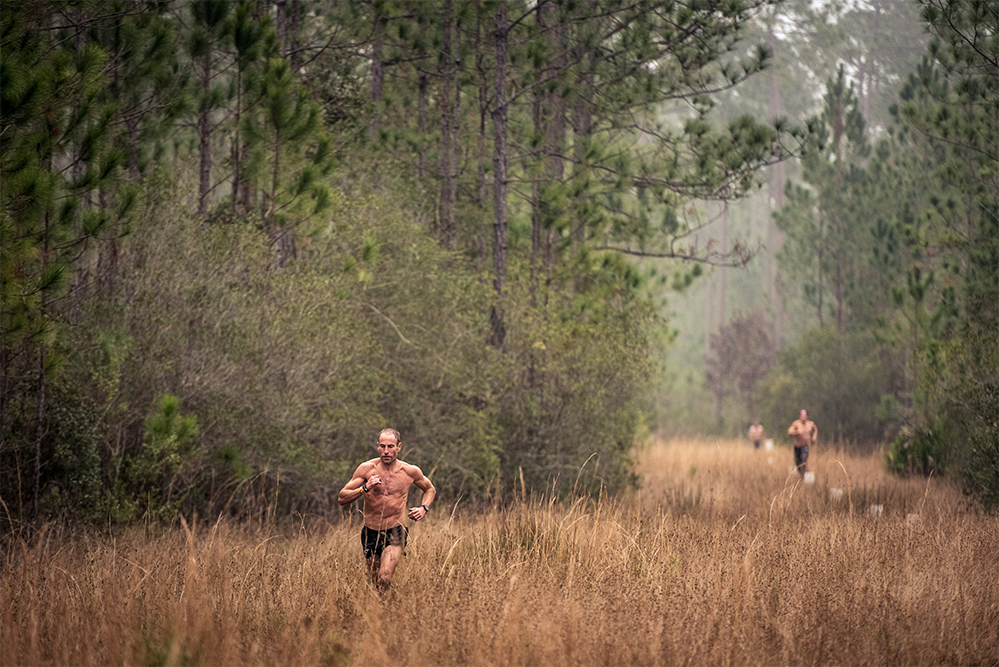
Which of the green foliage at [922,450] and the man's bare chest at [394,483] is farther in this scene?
the green foliage at [922,450]

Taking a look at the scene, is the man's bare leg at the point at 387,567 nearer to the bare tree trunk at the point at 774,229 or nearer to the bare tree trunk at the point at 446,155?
the bare tree trunk at the point at 446,155

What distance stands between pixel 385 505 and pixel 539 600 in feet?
4.38

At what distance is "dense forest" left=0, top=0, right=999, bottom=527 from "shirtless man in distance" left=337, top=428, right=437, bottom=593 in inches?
75.9

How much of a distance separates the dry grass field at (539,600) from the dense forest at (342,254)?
4.18ft

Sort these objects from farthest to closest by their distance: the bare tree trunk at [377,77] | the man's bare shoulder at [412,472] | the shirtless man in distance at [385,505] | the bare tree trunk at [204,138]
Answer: the bare tree trunk at [377,77], the bare tree trunk at [204,138], the man's bare shoulder at [412,472], the shirtless man in distance at [385,505]

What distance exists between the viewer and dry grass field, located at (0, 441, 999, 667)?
5.05 m

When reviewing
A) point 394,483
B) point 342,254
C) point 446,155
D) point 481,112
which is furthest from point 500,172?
point 394,483

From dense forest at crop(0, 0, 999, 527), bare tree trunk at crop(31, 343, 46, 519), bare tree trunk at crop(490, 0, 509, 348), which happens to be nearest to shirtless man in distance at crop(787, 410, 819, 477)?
dense forest at crop(0, 0, 999, 527)

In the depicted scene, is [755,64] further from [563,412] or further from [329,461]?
[329,461]

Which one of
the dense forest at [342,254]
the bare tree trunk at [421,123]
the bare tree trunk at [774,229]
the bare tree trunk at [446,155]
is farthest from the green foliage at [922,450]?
the bare tree trunk at [774,229]

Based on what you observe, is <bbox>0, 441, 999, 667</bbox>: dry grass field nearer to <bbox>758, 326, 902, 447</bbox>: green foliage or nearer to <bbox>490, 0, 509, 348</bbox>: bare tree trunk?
<bbox>490, 0, 509, 348</bbox>: bare tree trunk

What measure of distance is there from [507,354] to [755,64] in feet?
17.5

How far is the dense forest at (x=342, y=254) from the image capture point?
884cm

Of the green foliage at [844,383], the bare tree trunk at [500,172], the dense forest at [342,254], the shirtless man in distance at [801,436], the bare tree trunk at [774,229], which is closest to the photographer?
the dense forest at [342,254]
